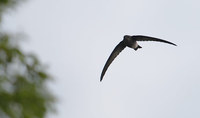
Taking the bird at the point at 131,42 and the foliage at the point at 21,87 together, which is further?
the bird at the point at 131,42

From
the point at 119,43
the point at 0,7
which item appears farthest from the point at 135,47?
the point at 0,7

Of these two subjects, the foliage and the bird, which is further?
the bird

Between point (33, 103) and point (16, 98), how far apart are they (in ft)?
0.49

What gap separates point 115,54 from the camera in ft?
62.4

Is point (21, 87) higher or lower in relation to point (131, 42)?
lower

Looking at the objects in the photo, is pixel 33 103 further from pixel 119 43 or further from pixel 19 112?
pixel 119 43

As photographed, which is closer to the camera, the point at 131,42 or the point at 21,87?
the point at 21,87

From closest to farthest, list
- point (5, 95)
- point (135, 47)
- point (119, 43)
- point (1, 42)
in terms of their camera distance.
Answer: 1. point (5, 95)
2. point (1, 42)
3. point (135, 47)
4. point (119, 43)

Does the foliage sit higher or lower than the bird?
lower

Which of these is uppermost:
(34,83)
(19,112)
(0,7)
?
(0,7)

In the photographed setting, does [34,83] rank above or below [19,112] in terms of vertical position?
above

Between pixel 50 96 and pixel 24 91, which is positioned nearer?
pixel 24 91

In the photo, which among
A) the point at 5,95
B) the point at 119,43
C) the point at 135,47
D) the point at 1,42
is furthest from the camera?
the point at 119,43

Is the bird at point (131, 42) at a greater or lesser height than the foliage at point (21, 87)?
greater
